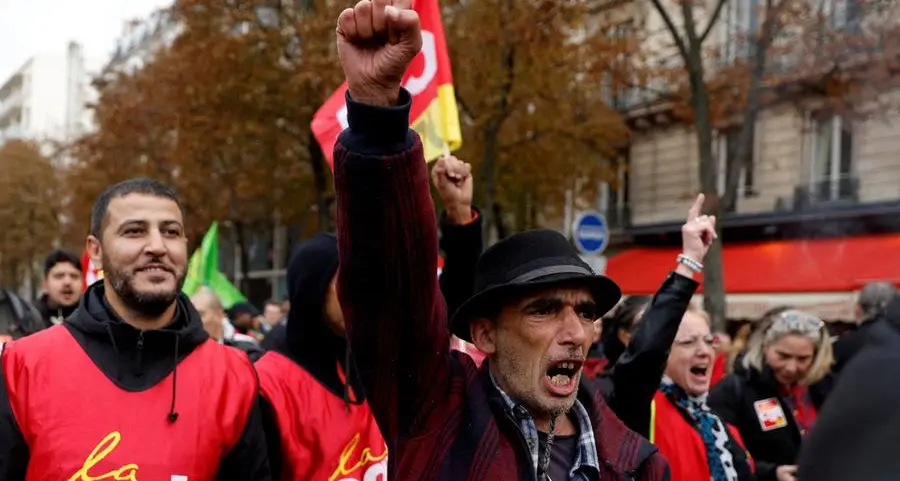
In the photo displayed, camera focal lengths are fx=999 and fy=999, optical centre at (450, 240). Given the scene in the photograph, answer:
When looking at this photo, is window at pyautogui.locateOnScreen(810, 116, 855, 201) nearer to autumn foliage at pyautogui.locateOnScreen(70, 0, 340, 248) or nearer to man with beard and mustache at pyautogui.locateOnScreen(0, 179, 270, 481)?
autumn foliage at pyautogui.locateOnScreen(70, 0, 340, 248)

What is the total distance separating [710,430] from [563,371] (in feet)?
6.36

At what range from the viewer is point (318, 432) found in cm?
342

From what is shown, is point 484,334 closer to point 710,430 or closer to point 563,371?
point 563,371

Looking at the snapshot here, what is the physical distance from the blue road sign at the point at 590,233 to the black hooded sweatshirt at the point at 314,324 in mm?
8082

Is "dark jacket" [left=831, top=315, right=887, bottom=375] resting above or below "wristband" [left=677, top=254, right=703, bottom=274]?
below

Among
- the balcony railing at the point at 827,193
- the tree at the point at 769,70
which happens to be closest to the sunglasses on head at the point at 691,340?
the tree at the point at 769,70

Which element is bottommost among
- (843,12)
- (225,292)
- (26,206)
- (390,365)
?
→ (225,292)

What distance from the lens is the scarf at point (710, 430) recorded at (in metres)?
3.91

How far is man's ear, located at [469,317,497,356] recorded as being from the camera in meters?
2.43

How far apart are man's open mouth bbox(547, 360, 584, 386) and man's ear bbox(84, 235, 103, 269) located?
1.63m

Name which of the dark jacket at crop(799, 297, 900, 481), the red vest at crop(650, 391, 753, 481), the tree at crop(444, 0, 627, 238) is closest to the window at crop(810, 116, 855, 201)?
the tree at crop(444, 0, 627, 238)

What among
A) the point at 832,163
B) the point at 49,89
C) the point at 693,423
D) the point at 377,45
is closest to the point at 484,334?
the point at 377,45

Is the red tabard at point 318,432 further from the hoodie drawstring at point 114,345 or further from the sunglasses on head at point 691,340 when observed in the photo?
the sunglasses on head at point 691,340

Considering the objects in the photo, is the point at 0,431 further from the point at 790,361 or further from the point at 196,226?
the point at 196,226
